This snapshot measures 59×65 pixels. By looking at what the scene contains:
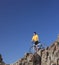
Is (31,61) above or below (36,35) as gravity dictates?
below

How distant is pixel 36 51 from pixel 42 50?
237 cm

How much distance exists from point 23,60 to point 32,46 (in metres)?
4.81

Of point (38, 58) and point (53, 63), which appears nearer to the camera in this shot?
point (53, 63)

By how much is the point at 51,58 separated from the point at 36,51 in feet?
15.1

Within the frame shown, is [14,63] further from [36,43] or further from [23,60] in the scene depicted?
[36,43]

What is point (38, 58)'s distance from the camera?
83.1 metres

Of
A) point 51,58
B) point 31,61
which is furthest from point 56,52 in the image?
point 31,61

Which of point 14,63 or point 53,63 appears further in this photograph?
point 14,63

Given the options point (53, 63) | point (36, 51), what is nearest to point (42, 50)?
point (36, 51)

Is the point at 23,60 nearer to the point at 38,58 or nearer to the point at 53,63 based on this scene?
the point at 38,58

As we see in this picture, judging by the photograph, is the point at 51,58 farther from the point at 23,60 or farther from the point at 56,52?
the point at 23,60

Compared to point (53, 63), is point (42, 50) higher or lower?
higher

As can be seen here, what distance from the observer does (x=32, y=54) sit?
273ft

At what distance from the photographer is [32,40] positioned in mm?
82125
